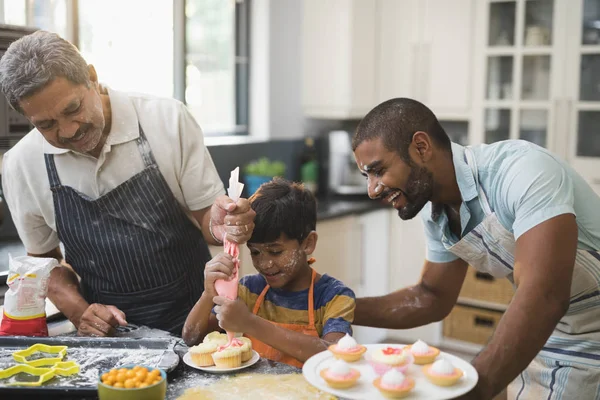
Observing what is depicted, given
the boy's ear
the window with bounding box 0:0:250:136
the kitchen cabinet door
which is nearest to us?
the boy's ear

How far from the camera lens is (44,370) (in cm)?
132

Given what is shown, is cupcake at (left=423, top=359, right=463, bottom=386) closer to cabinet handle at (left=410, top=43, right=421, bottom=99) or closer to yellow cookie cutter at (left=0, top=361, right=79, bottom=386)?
yellow cookie cutter at (left=0, top=361, right=79, bottom=386)

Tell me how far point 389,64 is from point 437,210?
273 centimetres

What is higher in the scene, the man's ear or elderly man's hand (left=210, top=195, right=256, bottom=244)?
the man's ear

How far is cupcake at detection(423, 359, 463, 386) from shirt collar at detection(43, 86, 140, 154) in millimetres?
1063

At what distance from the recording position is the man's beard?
4.69 ft

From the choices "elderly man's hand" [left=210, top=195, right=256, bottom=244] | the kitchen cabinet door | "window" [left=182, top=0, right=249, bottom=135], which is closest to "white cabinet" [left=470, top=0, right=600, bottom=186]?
the kitchen cabinet door

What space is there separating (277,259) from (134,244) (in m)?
0.41

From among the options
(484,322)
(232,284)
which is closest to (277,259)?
(232,284)

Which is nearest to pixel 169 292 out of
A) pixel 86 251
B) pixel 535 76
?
pixel 86 251

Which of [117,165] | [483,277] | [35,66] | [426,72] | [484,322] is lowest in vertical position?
[484,322]

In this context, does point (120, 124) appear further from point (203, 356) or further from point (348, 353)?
point (348, 353)

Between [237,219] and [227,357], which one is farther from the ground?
[237,219]

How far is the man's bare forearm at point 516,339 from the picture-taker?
1.15 metres
